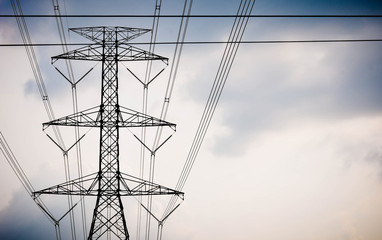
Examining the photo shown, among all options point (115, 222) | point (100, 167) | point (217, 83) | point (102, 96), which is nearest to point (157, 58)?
point (102, 96)

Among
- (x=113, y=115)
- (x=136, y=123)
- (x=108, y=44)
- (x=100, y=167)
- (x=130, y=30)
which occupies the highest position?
(x=130, y=30)

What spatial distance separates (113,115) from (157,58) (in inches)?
153

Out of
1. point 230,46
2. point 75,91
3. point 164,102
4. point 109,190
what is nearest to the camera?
point 230,46

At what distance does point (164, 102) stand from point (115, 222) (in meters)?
6.71

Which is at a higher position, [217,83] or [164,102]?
[164,102]

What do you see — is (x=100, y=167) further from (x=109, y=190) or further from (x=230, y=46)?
(x=230, y=46)

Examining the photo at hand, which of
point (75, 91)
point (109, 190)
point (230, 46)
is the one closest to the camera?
point (230, 46)

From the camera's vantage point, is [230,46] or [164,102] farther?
[164,102]

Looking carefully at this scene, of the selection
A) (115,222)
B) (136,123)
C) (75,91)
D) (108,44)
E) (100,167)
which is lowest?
(115,222)

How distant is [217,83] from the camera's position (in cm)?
1223

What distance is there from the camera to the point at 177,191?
15148 mm

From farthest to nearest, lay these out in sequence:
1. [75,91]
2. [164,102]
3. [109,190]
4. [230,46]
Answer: [75,91]
[164,102]
[109,190]
[230,46]

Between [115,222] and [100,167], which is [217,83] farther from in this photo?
[115,222]

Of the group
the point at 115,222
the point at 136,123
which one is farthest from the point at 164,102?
the point at 115,222
